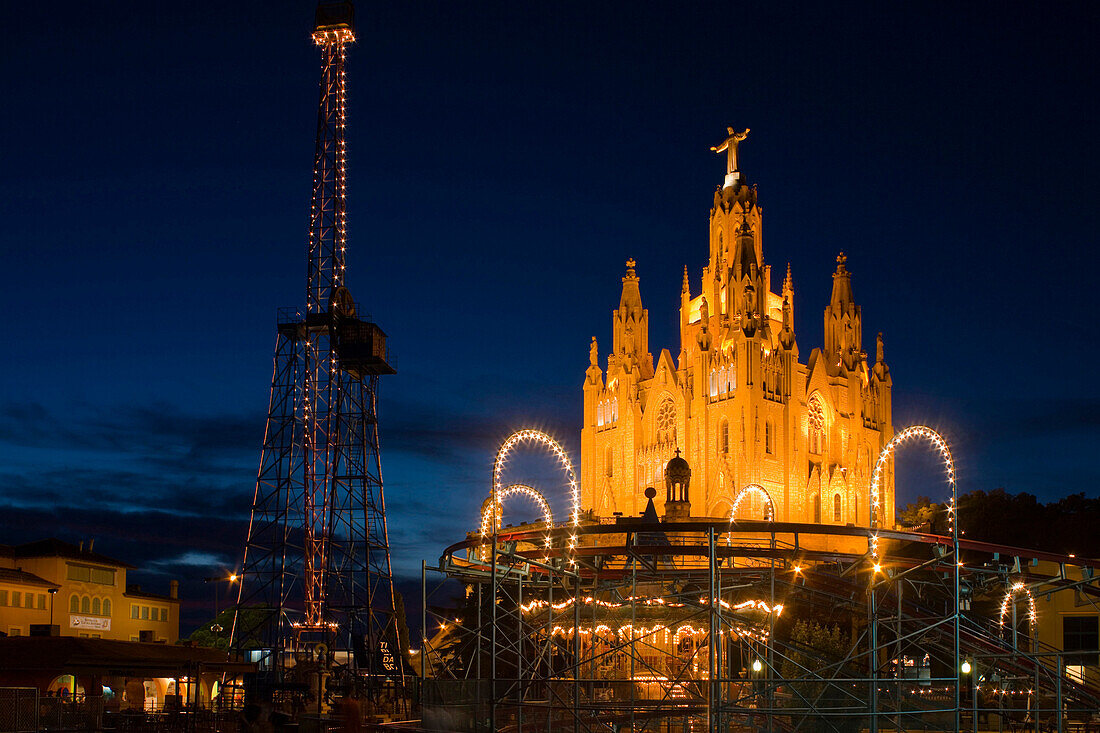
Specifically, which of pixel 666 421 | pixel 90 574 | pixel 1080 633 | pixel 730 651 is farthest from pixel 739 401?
pixel 730 651

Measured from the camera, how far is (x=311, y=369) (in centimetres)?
6956

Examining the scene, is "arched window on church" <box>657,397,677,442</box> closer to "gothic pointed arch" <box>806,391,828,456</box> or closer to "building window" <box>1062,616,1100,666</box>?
"gothic pointed arch" <box>806,391,828,456</box>

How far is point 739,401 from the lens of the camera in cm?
9419

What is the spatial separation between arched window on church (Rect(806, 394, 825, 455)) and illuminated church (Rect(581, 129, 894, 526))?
0.10m

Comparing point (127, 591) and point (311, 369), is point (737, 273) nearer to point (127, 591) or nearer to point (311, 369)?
point (311, 369)

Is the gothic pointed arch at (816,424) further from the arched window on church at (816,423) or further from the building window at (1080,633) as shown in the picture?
the building window at (1080,633)

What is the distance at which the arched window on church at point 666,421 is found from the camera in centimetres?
10112

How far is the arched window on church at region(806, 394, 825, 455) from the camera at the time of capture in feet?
329

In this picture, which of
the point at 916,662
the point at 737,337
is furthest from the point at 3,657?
the point at 737,337

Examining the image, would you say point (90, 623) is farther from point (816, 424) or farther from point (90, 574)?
point (816, 424)

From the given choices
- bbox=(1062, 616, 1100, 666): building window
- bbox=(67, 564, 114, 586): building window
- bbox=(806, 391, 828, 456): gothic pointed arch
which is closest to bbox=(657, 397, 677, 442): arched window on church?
bbox=(806, 391, 828, 456): gothic pointed arch

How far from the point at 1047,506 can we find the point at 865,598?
62.5 m

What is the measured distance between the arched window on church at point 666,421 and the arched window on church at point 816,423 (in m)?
11.3

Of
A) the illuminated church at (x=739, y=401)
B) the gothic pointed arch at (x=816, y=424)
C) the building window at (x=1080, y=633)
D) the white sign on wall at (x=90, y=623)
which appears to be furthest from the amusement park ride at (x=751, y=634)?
the gothic pointed arch at (x=816, y=424)
